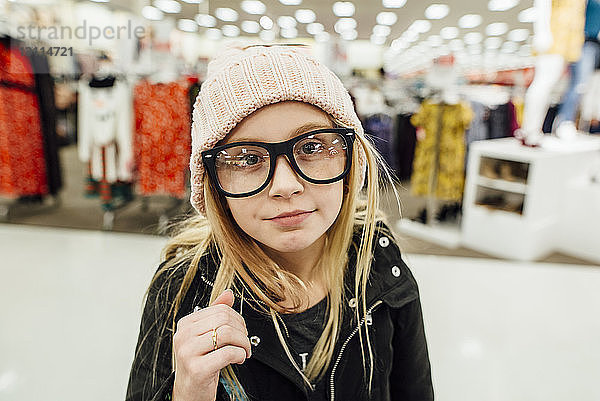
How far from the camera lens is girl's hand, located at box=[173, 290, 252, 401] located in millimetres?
437

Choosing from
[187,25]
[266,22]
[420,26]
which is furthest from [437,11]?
[187,25]

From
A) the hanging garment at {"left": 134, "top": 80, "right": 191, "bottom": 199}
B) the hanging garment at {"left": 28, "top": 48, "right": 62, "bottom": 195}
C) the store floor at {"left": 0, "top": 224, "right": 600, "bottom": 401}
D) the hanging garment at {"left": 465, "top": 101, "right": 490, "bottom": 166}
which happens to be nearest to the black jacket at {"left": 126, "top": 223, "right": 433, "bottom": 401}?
the store floor at {"left": 0, "top": 224, "right": 600, "bottom": 401}

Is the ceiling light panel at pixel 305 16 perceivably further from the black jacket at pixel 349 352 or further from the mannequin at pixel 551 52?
the mannequin at pixel 551 52

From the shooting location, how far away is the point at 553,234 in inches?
98.6

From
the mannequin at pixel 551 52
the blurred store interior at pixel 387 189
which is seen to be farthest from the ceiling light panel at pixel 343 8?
the mannequin at pixel 551 52

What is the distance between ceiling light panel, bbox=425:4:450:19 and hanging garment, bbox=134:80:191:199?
1854 millimetres

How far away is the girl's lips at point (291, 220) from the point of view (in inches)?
20.2

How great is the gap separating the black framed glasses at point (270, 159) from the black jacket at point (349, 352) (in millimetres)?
147

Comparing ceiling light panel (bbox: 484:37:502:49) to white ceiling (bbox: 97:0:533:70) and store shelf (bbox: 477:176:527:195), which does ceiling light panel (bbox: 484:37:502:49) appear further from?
store shelf (bbox: 477:176:527:195)

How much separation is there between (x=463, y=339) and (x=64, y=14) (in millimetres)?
934

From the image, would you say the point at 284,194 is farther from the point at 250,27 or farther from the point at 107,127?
the point at 107,127

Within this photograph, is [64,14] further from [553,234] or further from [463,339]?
[553,234]

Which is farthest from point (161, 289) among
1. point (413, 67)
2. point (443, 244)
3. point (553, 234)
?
point (553, 234)

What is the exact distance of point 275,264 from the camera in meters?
0.61
